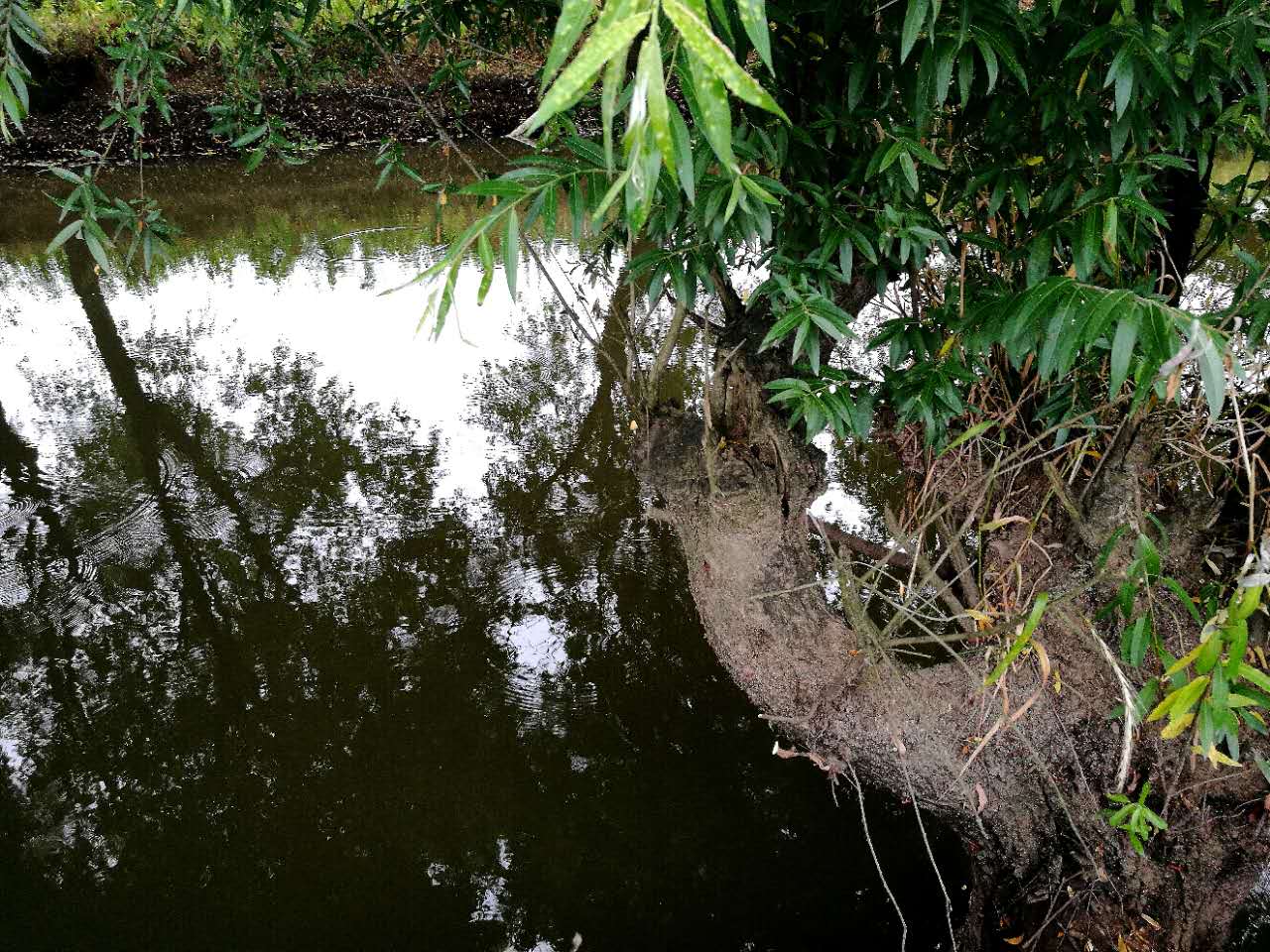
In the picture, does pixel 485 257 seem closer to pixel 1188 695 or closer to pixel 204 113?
pixel 1188 695

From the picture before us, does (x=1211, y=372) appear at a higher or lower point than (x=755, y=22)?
lower

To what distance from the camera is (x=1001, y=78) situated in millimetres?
1220

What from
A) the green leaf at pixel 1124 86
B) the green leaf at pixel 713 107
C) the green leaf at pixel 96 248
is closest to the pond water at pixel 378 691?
the green leaf at pixel 96 248

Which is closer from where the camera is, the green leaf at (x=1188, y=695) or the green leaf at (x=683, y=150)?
the green leaf at (x=683, y=150)

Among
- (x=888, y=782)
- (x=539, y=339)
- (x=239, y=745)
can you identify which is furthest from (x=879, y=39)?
(x=539, y=339)

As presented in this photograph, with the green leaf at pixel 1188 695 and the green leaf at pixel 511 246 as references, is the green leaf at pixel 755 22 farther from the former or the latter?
the green leaf at pixel 1188 695

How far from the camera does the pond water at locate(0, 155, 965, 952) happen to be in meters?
2.10

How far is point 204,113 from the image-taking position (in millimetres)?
9273

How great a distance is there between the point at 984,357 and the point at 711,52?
3.42 ft

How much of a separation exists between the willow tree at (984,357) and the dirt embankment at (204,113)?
7.62 meters

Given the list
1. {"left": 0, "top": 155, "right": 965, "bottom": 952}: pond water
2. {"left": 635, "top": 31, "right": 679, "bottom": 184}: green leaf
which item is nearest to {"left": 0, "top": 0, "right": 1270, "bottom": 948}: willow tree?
{"left": 635, "top": 31, "right": 679, "bottom": 184}: green leaf

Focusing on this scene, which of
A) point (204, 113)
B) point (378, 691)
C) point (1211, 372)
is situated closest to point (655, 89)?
point (1211, 372)

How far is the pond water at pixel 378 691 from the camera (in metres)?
2.10

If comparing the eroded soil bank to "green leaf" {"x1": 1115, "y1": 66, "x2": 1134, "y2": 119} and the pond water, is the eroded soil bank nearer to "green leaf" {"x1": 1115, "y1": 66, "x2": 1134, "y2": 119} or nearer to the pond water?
the pond water
